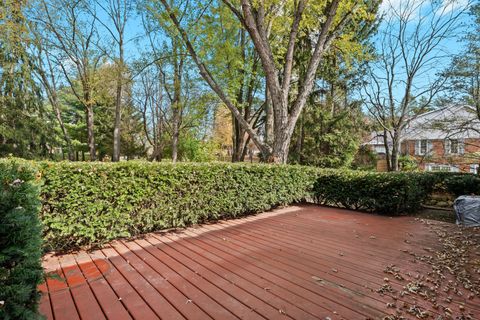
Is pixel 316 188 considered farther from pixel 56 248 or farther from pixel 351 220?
pixel 56 248

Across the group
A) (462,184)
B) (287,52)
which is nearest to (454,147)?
Answer: (462,184)

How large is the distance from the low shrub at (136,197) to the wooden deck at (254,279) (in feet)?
0.88

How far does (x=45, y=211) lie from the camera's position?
3.00 meters

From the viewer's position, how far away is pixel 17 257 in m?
1.10

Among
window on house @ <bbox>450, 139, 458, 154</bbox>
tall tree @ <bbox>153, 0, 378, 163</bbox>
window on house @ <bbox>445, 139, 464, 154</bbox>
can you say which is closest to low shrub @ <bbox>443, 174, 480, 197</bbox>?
window on house @ <bbox>445, 139, 464, 154</bbox>

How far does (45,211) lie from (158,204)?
147 centimetres

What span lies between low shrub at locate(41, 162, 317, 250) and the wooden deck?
268 millimetres

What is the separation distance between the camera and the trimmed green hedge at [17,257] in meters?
1.00

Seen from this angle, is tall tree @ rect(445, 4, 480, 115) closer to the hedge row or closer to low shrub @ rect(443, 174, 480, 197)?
low shrub @ rect(443, 174, 480, 197)

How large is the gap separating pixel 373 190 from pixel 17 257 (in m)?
6.78

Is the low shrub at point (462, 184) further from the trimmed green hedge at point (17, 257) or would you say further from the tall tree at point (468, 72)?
the trimmed green hedge at point (17, 257)

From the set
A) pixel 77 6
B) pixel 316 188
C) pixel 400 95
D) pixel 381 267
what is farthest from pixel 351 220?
pixel 77 6

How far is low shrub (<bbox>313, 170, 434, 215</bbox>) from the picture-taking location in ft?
19.3

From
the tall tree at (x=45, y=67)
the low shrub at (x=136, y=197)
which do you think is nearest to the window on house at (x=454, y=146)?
the low shrub at (x=136, y=197)
